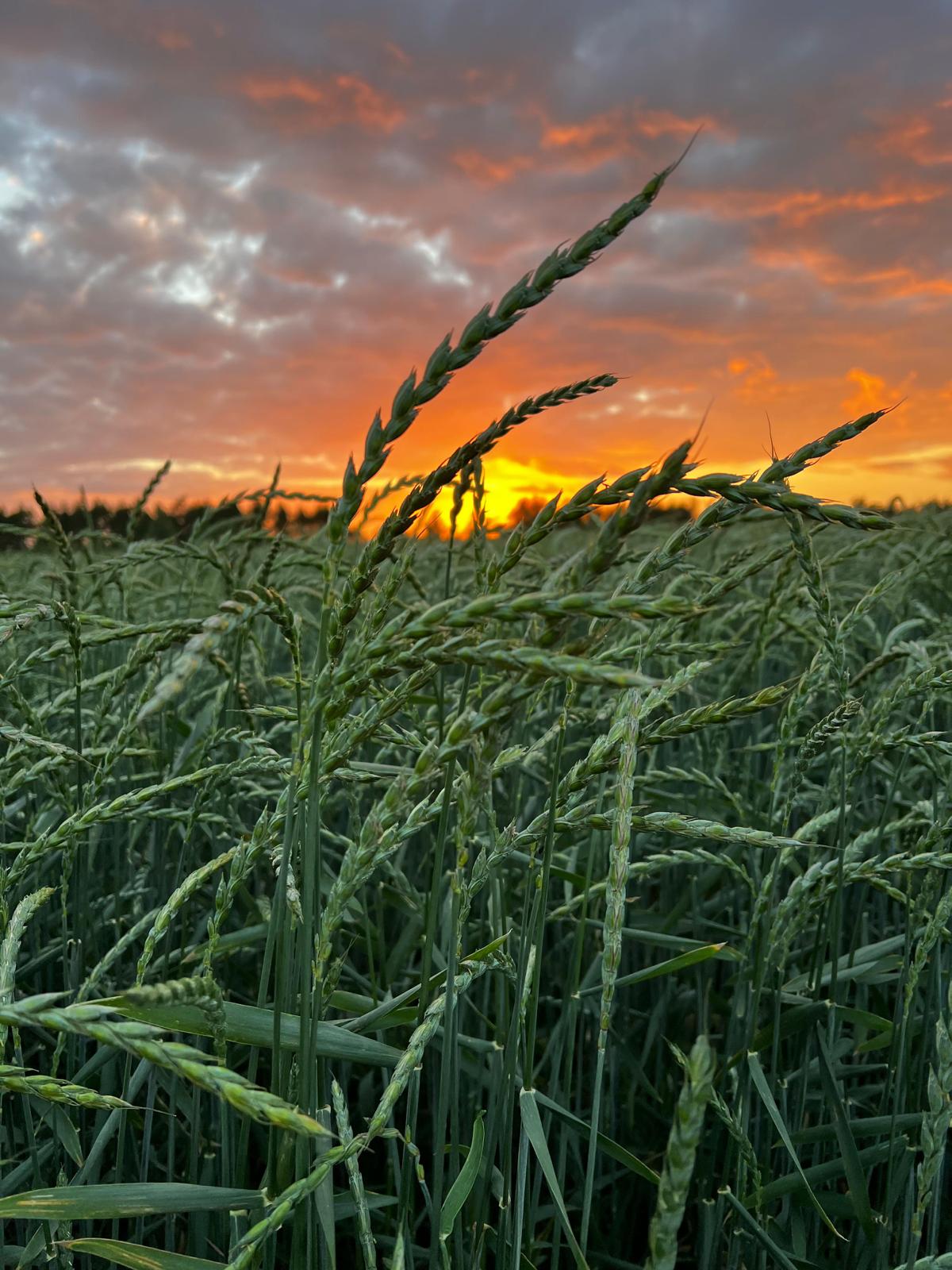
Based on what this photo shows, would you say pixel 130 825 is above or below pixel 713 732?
below

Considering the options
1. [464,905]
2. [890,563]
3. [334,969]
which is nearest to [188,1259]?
[334,969]

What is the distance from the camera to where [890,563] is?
189 inches

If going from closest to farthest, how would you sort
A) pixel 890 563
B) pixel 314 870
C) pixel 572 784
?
pixel 314 870, pixel 572 784, pixel 890 563

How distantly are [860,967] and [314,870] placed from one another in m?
1.44

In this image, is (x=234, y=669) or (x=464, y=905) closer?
(x=464, y=905)

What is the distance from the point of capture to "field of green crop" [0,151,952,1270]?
2.56 feet

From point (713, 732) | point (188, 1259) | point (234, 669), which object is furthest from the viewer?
point (713, 732)

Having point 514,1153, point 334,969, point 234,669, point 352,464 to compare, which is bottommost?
point 514,1153

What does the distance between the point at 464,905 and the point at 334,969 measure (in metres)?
0.16

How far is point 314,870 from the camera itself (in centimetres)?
90

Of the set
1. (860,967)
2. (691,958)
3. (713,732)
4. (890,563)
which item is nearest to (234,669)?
(691,958)

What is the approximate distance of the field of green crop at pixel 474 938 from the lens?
30.8 inches

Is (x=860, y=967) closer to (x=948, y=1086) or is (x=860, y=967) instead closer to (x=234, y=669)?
(x=948, y=1086)

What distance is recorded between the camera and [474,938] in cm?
211
